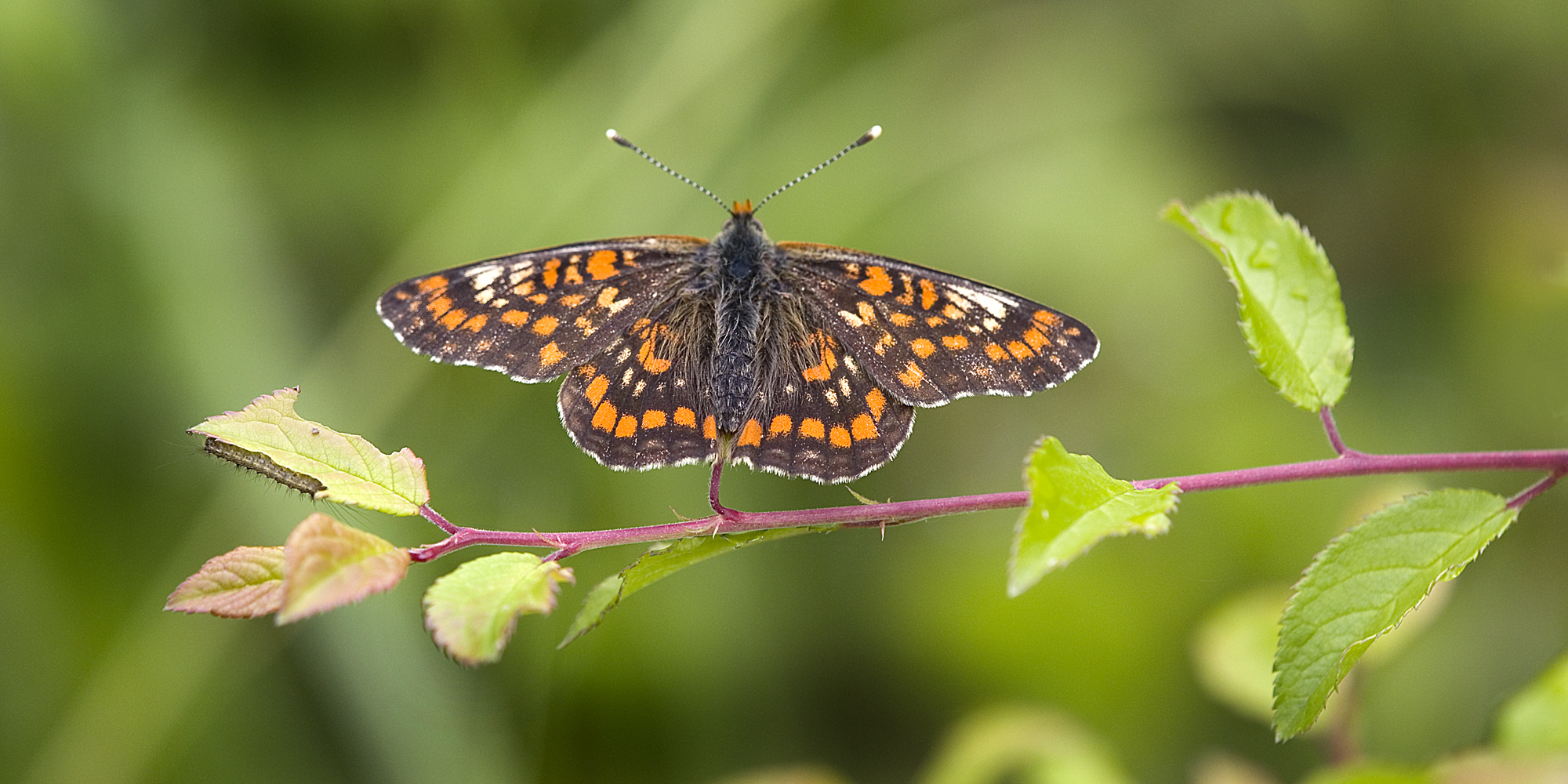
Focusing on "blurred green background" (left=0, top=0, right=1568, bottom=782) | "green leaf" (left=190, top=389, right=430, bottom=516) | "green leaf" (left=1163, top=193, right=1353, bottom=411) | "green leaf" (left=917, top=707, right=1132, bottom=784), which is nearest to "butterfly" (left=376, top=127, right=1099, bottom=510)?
"green leaf" (left=1163, top=193, right=1353, bottom=411)

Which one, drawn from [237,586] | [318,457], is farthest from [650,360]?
[237,586]

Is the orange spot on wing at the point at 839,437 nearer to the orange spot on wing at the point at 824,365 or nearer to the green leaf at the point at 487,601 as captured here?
the orange spot on wing at the point at 824,365

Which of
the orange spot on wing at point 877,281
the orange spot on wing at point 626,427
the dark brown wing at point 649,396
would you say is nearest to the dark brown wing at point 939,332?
the orange spot on wing at point 877,281

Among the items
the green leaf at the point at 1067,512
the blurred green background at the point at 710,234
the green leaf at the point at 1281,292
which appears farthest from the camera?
the blurred green background at the point at 710,234

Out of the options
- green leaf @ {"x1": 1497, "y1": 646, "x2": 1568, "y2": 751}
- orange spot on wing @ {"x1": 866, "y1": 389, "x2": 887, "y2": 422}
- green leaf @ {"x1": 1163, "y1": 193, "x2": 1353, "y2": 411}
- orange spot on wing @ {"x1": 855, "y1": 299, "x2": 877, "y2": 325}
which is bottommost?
orange spot on wing @ {"x1": 866, "y1": 389, "x2": 887, "y2": 422}

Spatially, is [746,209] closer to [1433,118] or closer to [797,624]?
[797,624]

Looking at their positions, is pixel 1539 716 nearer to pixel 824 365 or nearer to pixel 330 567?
pixel 824 365

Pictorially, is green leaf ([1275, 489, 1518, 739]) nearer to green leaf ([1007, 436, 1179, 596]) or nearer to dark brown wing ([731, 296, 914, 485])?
green leaf ([1007, 436, 1179, 596])
